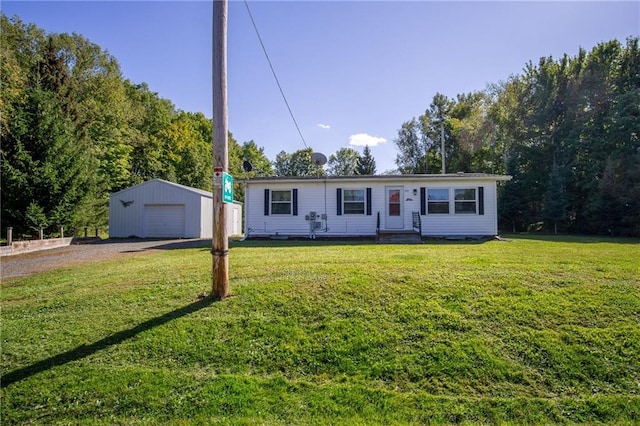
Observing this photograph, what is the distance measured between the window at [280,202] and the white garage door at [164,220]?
6.39 meters

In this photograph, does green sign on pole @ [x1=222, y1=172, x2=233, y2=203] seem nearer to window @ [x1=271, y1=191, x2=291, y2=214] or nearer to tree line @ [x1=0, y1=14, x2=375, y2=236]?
window @ [x1=271, y1=191, x2=291, y2=214]

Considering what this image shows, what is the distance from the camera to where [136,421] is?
2.84m

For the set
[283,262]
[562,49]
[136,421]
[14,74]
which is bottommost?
[136,421]

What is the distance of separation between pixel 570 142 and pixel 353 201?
57.0 ft

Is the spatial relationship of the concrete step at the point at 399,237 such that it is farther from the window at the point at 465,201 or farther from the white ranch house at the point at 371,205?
the window at the point at 465,201

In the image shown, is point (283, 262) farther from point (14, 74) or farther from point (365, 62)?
point (14, 74)

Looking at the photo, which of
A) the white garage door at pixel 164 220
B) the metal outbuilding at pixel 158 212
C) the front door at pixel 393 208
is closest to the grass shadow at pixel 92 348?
the front door at pixel 393 208

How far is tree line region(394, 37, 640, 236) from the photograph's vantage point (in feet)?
61.0

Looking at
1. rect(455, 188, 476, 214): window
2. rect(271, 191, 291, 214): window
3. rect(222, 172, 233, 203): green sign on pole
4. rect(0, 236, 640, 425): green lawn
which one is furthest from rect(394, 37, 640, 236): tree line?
rect(222, 172, 233, 203): green sign on pole

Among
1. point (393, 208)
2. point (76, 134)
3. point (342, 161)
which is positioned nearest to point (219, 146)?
point (393, 208)

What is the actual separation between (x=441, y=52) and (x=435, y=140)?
28.4 m

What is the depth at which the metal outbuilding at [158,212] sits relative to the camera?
59.2 feet

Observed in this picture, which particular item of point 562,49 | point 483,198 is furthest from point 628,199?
point 562,49

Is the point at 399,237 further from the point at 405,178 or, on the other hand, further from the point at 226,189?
the point at 226,189
